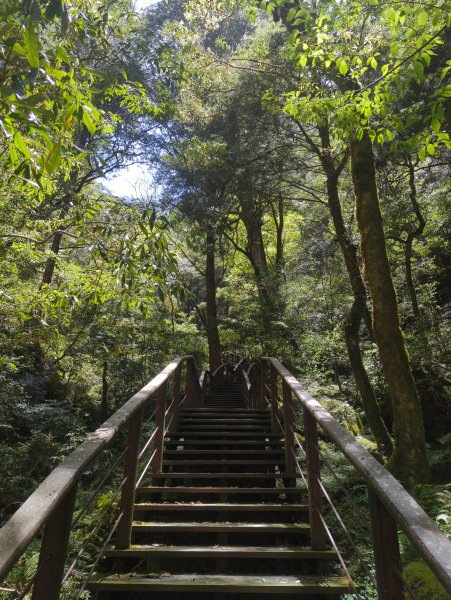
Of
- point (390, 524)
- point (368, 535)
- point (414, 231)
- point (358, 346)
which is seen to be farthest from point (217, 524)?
point (414, 231)

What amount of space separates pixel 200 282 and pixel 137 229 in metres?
A: 24.5

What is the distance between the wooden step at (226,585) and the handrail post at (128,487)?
0.37 meters

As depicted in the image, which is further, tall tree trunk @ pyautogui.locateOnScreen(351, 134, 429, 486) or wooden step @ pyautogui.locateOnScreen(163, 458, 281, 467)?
tall tree trunk @ pyautogui.locateOnScreen(351, 134, 429, 486)

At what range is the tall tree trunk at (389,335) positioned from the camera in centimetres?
551

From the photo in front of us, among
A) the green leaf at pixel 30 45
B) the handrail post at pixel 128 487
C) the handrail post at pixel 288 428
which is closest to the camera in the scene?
the green leaf at pixel 30 45

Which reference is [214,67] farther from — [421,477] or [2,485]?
[2,485]

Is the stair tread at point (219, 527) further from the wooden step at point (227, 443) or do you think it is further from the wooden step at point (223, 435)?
the wooden step at point (223, 435)

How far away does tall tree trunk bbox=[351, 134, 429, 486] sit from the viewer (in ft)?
18.1

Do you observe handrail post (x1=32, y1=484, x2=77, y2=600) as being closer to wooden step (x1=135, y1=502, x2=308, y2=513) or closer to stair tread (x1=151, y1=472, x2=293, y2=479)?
wooden step (x1=135, y1=502, x2=308, y2=513)

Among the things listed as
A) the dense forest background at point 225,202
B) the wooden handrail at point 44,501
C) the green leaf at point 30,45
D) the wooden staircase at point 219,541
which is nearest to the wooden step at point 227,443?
the wooden staircase at point 219,541

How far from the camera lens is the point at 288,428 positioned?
3967 mm

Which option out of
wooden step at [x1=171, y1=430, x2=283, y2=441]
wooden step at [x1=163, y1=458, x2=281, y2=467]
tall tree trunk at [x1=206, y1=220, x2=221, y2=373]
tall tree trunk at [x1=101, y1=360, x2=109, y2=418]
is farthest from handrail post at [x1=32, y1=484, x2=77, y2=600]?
tall tree trunk at [x1=206, y1=220, x2=221, y2=373]

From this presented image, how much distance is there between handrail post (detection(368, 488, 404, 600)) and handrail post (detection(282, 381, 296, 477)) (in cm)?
224

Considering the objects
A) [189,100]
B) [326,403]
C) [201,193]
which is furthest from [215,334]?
[189,100]
